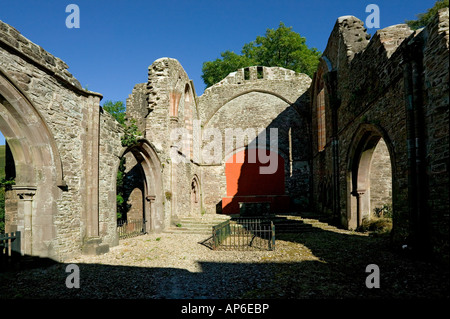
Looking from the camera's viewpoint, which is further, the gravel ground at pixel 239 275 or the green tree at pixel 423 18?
the green tree at pixel 423 18

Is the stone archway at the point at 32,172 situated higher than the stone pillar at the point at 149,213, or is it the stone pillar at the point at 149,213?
the stone archway at the point at 32,172

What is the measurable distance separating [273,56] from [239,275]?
21.0 metres

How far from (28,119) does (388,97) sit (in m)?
8.87

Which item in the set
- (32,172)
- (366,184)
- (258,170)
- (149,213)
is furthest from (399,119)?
(258,170)

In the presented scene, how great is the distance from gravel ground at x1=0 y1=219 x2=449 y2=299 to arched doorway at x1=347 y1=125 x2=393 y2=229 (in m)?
2.00

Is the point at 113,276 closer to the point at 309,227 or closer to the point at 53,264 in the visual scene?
the point at 53,264

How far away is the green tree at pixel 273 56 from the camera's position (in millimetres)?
21484

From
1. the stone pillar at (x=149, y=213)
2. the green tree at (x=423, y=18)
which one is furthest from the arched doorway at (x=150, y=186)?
the green tree at (x=423, y=18)

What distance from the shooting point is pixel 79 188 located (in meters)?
6.86

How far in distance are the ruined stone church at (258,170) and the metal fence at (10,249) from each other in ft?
0.65

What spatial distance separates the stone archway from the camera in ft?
18.3

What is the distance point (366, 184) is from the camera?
9.30 meters

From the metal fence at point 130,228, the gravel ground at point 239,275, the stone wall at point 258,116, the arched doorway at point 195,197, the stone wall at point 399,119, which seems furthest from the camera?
the stone wall at point 258,116

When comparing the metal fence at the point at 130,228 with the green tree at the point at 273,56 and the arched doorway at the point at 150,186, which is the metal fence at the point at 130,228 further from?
the green tree at the point at 273,56
